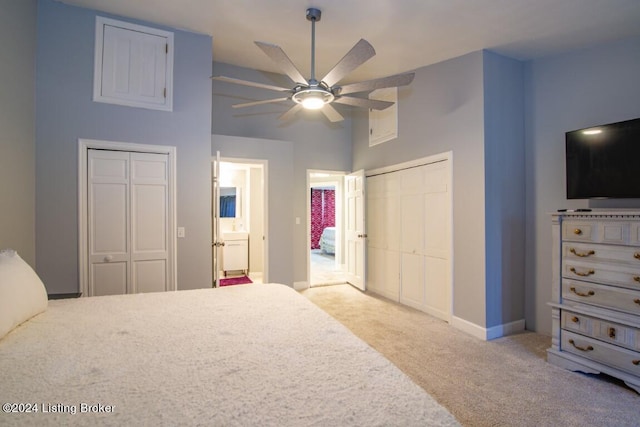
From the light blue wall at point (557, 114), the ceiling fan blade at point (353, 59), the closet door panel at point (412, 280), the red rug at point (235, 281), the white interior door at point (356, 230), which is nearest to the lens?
the ceiling fan blade at point (353, 59)

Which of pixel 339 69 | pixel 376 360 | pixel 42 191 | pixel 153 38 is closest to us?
pixel 376 360

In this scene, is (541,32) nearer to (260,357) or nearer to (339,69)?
(339,69)

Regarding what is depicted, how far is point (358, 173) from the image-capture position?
5129 mm

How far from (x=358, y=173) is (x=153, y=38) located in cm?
324

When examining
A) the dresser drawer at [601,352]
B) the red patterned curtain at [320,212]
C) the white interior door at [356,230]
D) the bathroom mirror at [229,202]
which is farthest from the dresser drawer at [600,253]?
the red patterned curtain at [320,212]

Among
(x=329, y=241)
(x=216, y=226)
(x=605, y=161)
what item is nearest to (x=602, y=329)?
(x=605, y=161)

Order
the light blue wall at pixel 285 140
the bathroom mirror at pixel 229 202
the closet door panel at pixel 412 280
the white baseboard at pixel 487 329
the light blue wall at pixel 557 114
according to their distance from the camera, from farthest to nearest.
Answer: the bathroom mirror at pixel 229 202, the light blue wall at pixel 285 140, the closet door panel at pixel 412 280, the white baseboard at pixel 487 329, the light blue wall at pixel 557 114

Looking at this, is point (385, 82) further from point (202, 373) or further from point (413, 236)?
point (413, 236)

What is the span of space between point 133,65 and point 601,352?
4.84m

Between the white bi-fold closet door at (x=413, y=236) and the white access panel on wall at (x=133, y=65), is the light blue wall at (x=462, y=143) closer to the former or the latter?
the white bi-fold closet door at (x=413, y=236)

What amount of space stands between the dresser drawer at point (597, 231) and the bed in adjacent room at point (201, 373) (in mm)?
2326

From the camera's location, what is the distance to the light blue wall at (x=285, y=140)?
4500mm

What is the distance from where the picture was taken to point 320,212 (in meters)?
10.6

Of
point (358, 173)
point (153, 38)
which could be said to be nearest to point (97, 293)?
point (153, 38)
